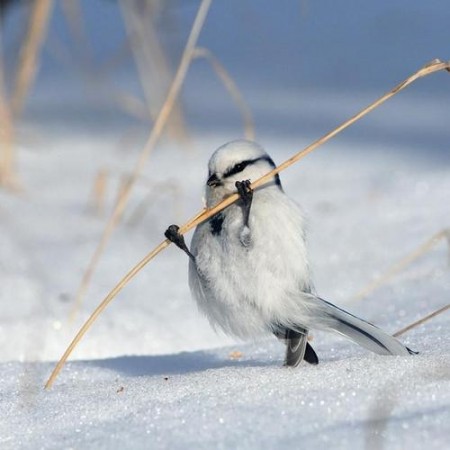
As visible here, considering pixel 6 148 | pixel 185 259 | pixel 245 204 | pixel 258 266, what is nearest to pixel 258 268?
pixel 258 266

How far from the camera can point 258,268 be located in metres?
2.23

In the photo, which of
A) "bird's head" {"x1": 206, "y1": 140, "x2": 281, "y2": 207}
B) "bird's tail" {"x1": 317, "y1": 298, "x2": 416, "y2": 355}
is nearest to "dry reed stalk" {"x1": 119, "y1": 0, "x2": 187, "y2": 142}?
"bird's head" {"x1": 206, "y1": 140, "x2": 281, "y2": 207}

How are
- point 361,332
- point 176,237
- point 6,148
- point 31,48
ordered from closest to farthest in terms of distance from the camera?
point 361,332 → point 176,237 → point 31,48 → point 6,148

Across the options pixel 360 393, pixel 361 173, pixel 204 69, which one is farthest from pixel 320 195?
pixel 360 393

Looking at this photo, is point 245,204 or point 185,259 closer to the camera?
point 245,204

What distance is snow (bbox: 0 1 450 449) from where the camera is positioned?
71.2 inches

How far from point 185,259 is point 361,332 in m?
1.74

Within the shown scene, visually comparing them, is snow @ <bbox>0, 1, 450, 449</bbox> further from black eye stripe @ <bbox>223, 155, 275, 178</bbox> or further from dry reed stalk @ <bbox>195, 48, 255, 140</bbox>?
dry reed stalk @ <bbox>195, 48, 255, 140</bbox>

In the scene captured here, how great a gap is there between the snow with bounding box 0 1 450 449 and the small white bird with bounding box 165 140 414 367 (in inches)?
3.8

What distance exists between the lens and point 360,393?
1850 millimetres

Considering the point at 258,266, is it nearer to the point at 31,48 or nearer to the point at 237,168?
the point at 237,168

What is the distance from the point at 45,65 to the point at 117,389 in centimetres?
464

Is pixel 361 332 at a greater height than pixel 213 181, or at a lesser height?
lesser

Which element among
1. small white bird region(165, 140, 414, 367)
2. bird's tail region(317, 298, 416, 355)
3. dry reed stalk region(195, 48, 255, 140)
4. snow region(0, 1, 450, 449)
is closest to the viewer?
snow region(0, 1, 450, 449)
